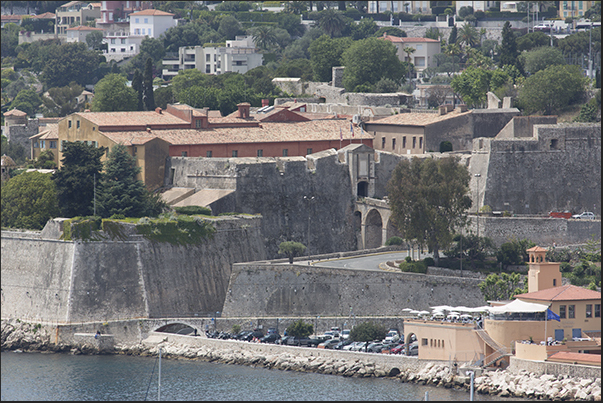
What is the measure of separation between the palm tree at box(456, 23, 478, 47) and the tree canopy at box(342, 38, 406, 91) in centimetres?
4873

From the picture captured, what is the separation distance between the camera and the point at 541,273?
68.1m

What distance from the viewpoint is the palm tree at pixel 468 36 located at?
163 meters

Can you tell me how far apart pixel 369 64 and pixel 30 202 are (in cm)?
4230

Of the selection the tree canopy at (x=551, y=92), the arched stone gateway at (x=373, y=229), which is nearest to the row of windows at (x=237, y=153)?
the arched stone gateway at (x=373, y=229)

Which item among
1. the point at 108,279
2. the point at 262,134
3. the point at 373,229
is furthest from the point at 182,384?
the point at 262,134

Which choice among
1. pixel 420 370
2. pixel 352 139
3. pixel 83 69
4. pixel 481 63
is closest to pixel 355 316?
pixel 420 370

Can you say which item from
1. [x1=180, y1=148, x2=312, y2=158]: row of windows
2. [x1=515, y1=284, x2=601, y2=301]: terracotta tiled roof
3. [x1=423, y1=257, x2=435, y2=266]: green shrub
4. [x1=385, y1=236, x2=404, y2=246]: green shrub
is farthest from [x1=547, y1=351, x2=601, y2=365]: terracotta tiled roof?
[x1=180, y1=148, x2=312, y2=158]: row of windows

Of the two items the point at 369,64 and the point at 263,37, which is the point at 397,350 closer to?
the point at 369,64

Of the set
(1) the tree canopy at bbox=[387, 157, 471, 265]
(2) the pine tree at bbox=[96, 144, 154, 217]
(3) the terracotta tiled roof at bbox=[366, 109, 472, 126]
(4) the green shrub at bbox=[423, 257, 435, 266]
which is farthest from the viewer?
(3) the terracotta tiled roof at bbox=[366, 109, 472, 126]

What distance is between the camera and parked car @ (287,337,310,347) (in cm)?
6956

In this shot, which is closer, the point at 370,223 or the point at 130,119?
the point at 370,223

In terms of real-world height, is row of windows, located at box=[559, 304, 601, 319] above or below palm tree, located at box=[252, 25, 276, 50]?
below

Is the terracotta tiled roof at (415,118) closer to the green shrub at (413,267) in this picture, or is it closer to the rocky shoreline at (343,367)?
the green shrub at (413,267)

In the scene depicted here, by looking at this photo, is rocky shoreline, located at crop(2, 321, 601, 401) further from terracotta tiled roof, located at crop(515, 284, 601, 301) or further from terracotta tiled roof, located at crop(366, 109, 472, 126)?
terracotta tiled roof, located at crop(366, 109, 472, 126)
